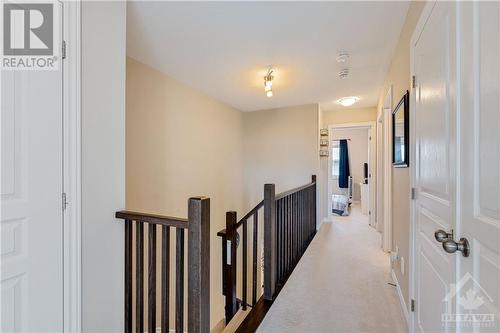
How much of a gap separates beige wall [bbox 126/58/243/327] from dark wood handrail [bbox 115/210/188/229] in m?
1.14

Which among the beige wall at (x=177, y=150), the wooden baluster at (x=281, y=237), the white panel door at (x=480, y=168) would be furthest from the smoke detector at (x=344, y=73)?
the white panel door at (x=480, y=168)

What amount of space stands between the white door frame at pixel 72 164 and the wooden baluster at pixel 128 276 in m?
0.28

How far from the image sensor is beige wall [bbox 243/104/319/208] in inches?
193

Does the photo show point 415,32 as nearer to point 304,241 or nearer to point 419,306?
point 419,306

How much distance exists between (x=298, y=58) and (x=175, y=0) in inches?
55.9

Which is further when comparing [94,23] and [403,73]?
[403,73]

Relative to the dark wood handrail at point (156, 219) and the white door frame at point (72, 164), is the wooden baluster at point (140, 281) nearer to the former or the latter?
the dark wood handrail at point (156, 219)

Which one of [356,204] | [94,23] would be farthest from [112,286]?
[356,204]

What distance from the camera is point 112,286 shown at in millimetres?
1604

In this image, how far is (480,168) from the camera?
0.83 meters

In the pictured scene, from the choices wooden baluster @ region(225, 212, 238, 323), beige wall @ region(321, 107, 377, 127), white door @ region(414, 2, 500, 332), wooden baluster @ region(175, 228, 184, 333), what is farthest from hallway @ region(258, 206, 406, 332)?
beige wall @ region(321, 107, 377, 127)

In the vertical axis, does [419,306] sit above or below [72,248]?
below

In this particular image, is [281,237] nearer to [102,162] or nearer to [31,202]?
[102,162]

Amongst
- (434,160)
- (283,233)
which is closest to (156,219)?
(434,160)
